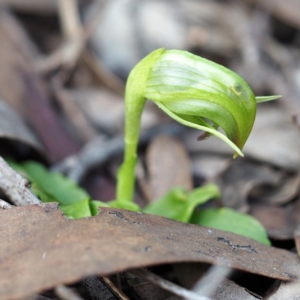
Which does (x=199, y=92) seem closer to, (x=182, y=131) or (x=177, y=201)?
(x=177, y=201)

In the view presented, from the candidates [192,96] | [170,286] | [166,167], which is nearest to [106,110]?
[166,167]

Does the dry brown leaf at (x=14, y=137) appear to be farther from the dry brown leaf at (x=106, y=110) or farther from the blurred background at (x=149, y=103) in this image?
the dry brown leaf at (x=106, y=110)

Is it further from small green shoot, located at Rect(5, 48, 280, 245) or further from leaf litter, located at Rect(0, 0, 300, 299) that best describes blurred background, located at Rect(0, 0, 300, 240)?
small green shoot, located at Rect(5, 48, 280, 245)

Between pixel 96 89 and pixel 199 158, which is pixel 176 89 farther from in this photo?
pixel 96 89

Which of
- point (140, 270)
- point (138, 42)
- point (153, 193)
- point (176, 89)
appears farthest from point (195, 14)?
point (140, 270)

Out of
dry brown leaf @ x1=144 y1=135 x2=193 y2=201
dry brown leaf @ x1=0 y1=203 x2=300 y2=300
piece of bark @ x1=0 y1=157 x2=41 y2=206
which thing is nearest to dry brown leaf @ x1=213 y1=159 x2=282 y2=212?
dry brown leaf @ x1=144 y1=135 x2=193 y2=201
